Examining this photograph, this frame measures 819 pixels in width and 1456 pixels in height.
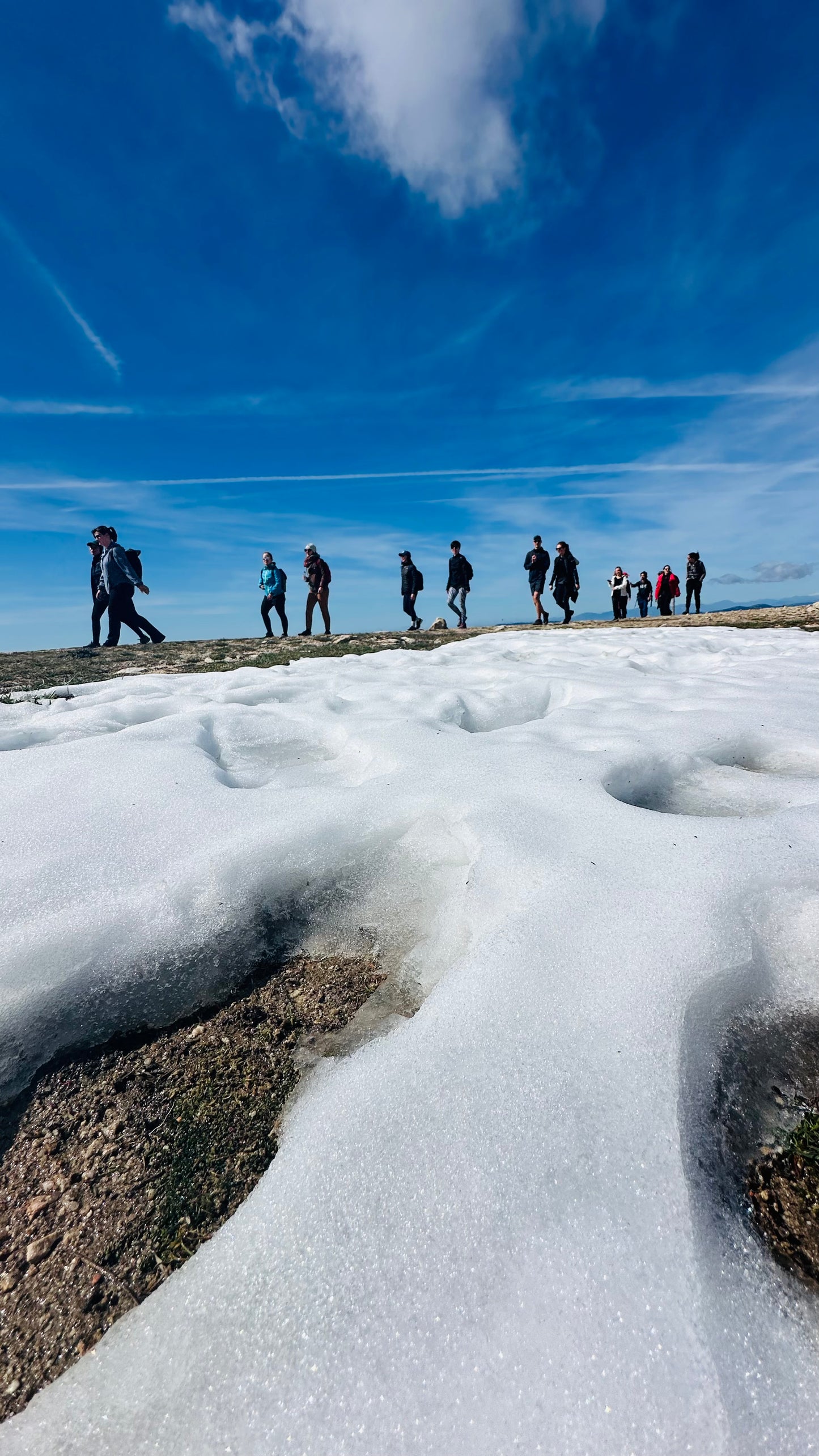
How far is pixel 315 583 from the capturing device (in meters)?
15.3

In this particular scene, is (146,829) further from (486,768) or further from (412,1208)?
(412,1208)

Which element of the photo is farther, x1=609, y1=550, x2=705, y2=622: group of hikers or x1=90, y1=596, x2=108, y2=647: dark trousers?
x1=609, y1=550, x2=705, y2=622: group of hikers

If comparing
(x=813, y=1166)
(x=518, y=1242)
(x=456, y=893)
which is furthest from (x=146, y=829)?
(x=813, y=1166)

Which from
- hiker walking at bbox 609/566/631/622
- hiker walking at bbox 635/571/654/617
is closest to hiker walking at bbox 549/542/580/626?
hiker walking at bbox 609/566/631/622

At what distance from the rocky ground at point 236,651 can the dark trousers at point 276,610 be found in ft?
3.77

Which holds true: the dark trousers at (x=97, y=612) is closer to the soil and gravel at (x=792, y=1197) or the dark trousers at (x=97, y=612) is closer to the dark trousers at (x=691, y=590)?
the soil and gravel at (x=792, y=1197)

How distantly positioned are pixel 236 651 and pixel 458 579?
898 cm

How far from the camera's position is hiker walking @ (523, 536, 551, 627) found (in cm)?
1828

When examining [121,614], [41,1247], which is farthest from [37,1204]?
[121,614]

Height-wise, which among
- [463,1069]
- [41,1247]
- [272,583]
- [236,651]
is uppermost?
[272,583]

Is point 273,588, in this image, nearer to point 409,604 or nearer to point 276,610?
point 276,610

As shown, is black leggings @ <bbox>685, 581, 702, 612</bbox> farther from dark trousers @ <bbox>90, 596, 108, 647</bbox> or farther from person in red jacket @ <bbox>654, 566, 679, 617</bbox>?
dark trousers @ <bbox>90, 596, 108, 647</bbox>

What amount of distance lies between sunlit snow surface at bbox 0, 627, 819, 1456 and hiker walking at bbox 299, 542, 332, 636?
39.6 feet

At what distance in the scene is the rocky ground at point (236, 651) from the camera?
867 cm
